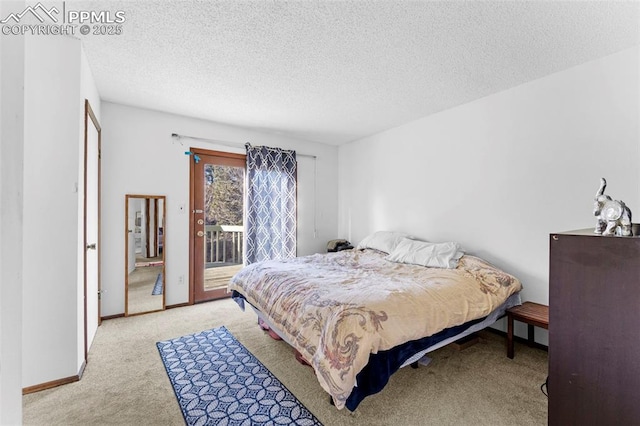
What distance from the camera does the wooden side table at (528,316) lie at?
7.29ft

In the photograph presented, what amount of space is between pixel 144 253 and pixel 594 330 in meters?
4.04

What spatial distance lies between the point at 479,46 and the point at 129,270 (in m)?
4.17

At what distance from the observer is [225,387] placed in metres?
1.96

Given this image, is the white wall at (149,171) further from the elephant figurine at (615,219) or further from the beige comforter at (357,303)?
the elephant figurine at (615,219)

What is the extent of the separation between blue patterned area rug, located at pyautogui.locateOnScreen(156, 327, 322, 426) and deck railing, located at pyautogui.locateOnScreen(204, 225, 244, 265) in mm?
1465

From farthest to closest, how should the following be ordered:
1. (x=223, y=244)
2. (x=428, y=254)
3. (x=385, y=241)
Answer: (x=223, y=244), (x=385, y=241), (x=428, y=254)

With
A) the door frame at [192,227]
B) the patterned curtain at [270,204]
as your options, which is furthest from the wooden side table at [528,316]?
the door frame at [192,227]

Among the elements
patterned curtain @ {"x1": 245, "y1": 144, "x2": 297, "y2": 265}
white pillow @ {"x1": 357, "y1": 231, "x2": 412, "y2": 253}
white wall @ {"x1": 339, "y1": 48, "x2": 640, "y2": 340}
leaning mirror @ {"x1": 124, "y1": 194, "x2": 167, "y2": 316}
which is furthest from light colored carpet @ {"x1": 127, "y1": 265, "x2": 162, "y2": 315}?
white wall @ {"x1": 339, "y1": 48, "x2": 640, "y2": 340}

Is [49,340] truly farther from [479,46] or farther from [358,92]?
[479,46]

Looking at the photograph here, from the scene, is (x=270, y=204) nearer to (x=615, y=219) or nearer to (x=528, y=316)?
(x=528, y=316)

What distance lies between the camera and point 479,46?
6.98 feet

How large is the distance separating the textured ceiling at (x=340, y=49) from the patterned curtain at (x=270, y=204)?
1.04m
